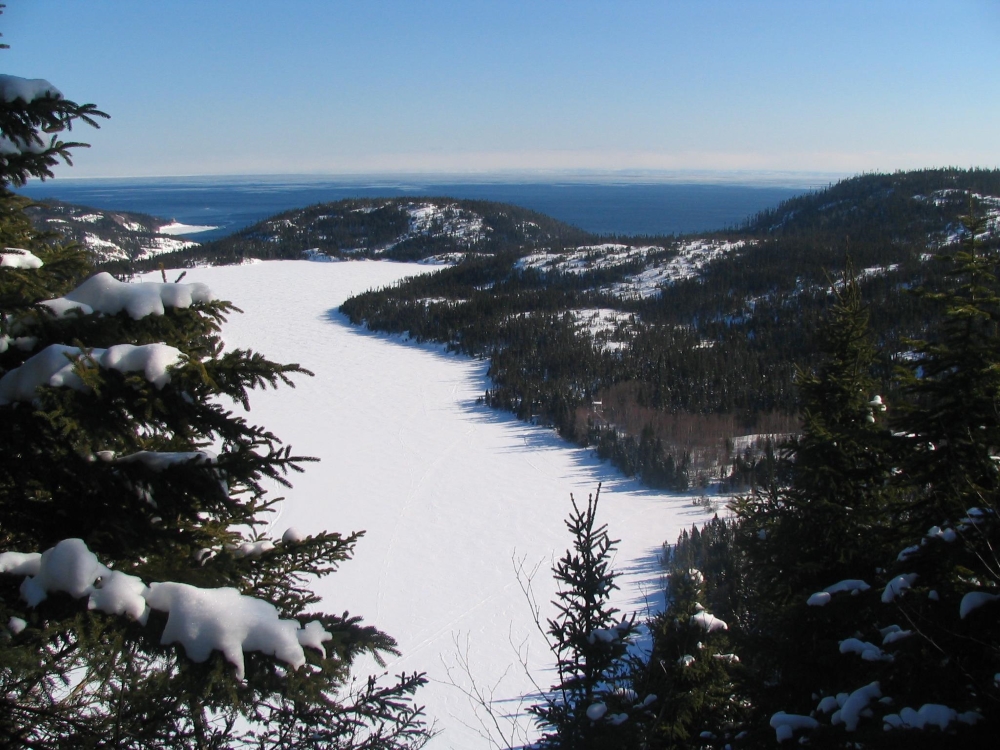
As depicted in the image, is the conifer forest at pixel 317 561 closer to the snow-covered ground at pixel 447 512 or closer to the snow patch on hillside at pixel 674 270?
the snow-covered ground at pixel 447 512

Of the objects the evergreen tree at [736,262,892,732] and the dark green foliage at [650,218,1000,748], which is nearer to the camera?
the dark green foliage at [650,218,1000,748]

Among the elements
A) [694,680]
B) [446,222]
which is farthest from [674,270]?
[446,222]

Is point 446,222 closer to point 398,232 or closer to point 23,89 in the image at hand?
point 398,232

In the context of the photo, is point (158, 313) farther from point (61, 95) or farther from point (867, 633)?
point (867, 633)

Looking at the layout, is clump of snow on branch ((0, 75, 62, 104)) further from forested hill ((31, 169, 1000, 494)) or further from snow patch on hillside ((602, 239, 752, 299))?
snow patch on hillside ((602, 239, 752, 299))

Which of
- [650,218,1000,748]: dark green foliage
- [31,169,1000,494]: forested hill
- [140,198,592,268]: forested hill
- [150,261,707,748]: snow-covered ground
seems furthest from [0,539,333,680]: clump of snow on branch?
[140,198,592,268]: forested hill

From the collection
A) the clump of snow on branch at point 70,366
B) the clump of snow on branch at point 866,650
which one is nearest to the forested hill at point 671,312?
the clump of snow on branch at point 866,650
